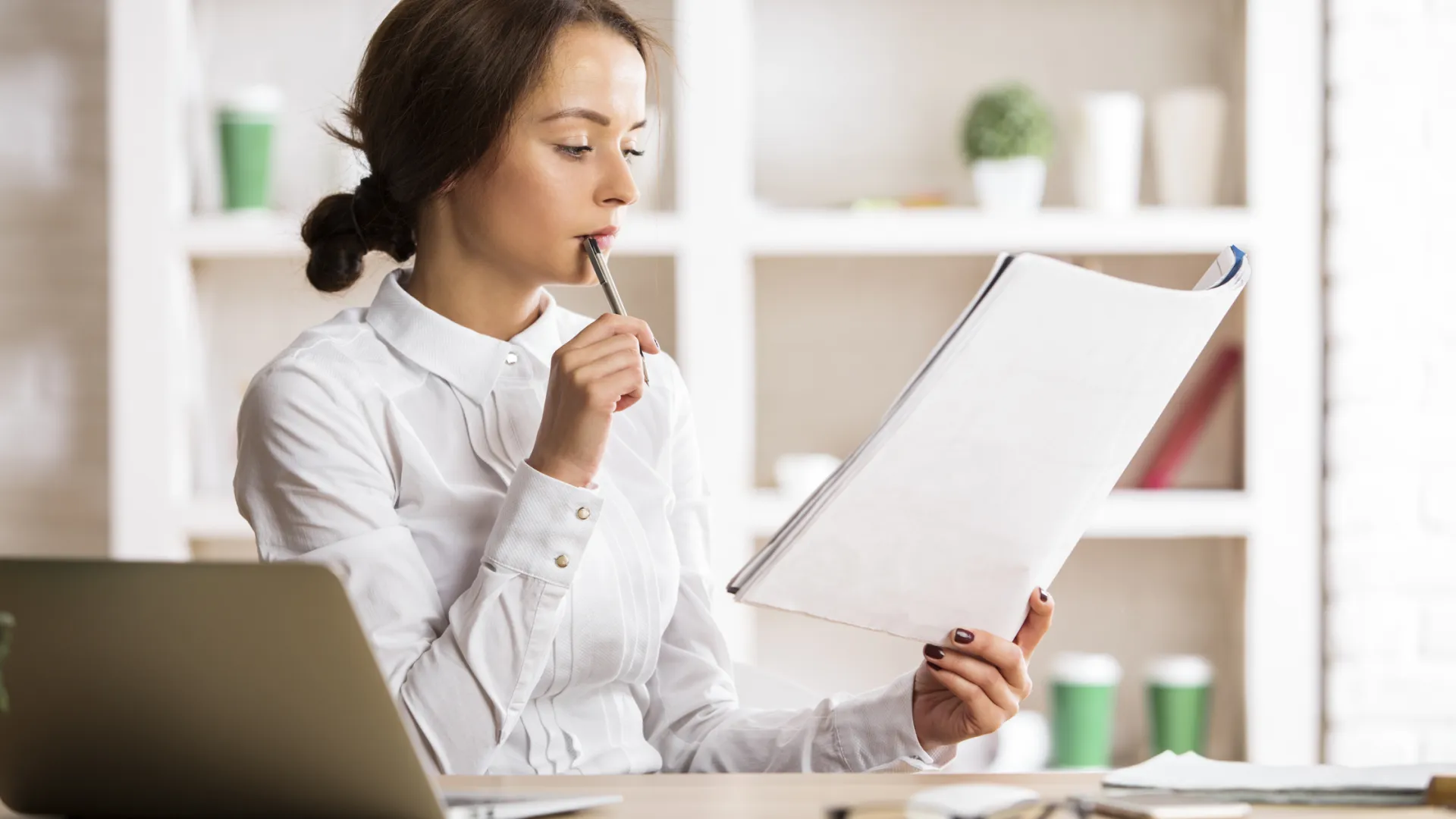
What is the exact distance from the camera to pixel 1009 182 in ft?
8.09

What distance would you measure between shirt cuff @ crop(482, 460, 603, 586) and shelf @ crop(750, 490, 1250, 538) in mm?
1354

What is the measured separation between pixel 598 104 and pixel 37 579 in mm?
697

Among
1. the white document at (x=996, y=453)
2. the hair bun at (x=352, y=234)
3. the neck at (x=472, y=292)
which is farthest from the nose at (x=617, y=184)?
the white document at (x=996, y=453)

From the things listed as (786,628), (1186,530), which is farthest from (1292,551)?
(786,628)

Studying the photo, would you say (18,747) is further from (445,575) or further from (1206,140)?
(1206,140)

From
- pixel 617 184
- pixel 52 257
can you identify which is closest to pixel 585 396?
pixel 617 184

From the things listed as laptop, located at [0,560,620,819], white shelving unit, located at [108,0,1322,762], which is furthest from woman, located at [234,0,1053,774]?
white shelving unit, located at [108,0,1322,762]

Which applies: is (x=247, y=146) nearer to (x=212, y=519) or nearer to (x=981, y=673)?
(x=212, y=519)

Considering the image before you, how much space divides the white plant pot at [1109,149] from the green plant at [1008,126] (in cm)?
7

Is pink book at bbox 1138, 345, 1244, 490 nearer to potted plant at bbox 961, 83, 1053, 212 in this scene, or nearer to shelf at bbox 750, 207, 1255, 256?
shelf at bbox 750, 207, 1255, 256

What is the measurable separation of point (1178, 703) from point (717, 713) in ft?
4.63

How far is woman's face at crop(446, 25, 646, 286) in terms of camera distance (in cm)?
127

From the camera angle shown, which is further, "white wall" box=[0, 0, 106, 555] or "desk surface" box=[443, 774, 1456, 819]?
"white wall" box=[0, 0, 106, 555]

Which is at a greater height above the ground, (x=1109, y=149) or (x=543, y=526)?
(x=1109, y=149)
